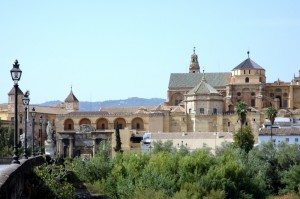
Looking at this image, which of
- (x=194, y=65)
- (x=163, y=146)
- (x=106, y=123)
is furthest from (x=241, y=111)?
(x=194, y=65)

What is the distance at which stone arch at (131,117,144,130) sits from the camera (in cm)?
10944

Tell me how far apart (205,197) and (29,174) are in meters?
27.7

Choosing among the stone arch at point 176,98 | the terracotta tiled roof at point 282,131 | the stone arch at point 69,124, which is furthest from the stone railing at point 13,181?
the stone arch at point 176,98

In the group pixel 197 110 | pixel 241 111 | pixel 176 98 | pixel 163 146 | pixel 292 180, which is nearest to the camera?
pixel 292 180

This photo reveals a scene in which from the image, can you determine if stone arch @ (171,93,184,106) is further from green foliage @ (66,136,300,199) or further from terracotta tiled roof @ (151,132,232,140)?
green foliage @ (66,136,300,199)

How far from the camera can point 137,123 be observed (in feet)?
361

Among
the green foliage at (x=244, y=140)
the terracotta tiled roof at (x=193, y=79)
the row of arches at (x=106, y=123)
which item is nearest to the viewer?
the green foliage at (x=244, y=140)

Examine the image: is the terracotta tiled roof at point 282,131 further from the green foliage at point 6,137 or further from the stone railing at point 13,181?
the stone railing at point 13,181

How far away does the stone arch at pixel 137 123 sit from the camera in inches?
4309

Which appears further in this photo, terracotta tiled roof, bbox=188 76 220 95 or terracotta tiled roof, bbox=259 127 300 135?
terracotta tiled roof, bbox=188 76 220 95

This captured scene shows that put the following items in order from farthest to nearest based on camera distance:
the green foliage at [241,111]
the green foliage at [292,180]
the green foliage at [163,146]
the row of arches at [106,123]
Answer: the row of arches at [106,123] < the green foliage at [241,111] < the green foliage at [163,146] < the green foliage at [292,180]

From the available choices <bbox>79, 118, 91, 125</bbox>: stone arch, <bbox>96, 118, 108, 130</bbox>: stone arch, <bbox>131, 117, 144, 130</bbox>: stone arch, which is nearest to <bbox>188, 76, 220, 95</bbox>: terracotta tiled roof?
<bbox>131, 117, 144, 130</bbox>: stone arch

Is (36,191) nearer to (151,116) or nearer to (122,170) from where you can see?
(122,170)

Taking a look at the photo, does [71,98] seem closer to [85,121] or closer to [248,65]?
[85,121]
